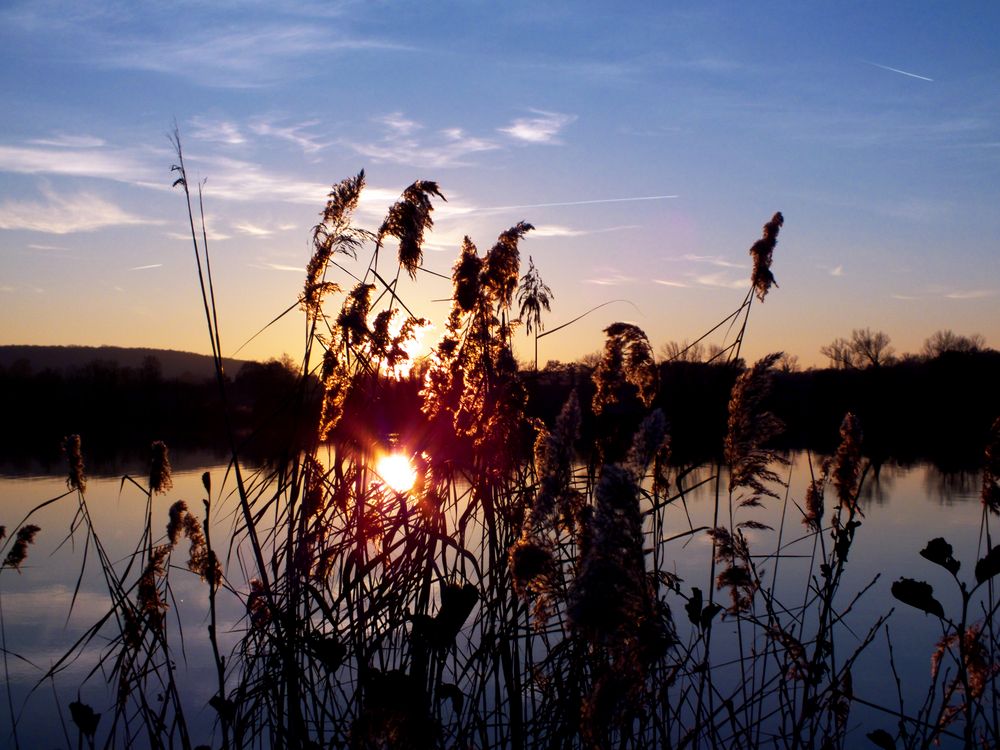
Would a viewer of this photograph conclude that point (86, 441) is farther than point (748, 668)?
Yes

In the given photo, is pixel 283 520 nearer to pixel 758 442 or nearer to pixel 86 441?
pixel 758 442

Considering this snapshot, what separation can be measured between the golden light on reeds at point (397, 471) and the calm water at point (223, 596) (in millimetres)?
1119

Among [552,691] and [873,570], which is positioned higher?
[552,691]

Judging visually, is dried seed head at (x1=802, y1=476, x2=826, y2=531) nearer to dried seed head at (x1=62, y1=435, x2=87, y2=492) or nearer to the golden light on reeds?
the golden light on reeds

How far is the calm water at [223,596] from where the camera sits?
688 cm

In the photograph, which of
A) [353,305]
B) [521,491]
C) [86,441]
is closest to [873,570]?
[521,491]

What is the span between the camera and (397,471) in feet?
8.74

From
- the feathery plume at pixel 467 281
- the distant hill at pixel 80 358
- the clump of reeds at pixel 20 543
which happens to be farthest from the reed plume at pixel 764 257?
the distant hill at pixel 80 358

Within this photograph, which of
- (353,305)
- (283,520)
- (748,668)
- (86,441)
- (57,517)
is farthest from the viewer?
(86,441)

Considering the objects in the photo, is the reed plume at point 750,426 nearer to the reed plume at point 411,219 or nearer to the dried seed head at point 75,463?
the reed plume at point 411,219

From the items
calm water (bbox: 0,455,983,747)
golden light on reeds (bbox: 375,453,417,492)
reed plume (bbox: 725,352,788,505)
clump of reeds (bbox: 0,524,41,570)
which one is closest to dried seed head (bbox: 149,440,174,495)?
calm water (bbox: 0,455,983,747)

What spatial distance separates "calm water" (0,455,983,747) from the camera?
6.88 m

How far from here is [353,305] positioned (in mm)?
2559

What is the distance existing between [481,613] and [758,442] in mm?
985
